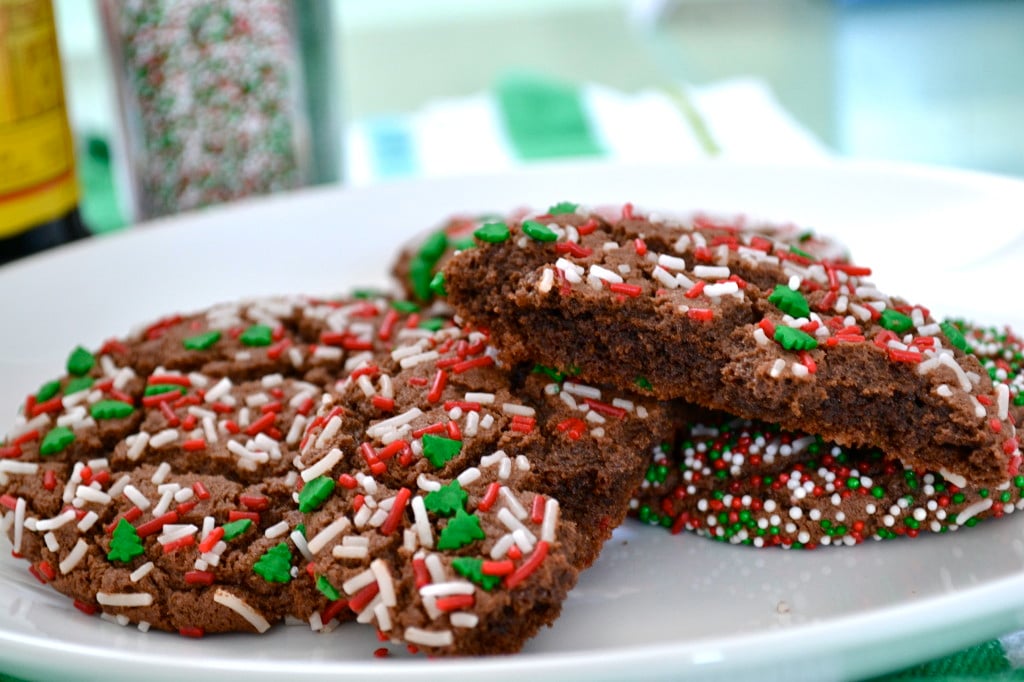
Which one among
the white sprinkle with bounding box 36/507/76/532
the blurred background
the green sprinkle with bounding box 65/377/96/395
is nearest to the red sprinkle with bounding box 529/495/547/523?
the white sprinkle with bounding box 36/507/76/532

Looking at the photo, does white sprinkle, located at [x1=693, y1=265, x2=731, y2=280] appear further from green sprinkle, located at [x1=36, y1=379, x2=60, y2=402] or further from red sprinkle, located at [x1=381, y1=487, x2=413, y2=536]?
green sprinkle, located at [x1=36, y1=379, x2=60, y2=402]

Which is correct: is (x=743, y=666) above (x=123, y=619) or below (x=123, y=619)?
above

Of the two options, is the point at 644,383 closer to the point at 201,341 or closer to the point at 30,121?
the point at 201,341

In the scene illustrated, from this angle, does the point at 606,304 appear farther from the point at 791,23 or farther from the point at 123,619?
the point at 791,23

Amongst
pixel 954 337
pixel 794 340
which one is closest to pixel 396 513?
pixel 794 340

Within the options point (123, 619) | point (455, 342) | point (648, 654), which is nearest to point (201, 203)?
point (455, 342)

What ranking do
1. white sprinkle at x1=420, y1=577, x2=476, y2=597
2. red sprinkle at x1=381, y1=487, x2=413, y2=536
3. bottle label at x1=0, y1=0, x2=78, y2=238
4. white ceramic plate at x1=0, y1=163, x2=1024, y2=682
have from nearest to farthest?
1. white ceramic plate at x1=0, y1=163, x2=1024, y2=682
2. white sprinkle at x1=420, y1=577, x2=476, y2=597
3. red sprinkle at x1=381, y1=487, x2=413, y2=536
4. bottle label at x1=0, y1=0, x2=78, y2=238
